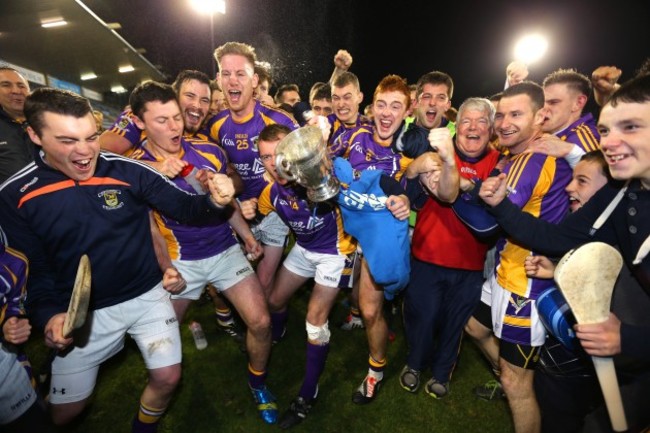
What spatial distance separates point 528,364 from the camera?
2420 mm

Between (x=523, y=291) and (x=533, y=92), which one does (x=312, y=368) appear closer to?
(x=523, y=291)

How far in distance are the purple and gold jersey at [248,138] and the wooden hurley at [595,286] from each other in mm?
3007

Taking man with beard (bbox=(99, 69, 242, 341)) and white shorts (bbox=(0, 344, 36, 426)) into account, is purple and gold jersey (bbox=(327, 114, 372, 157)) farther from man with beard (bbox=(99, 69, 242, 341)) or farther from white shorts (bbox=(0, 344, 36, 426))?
white shorts (bbox=(0, 344, 36, 426))

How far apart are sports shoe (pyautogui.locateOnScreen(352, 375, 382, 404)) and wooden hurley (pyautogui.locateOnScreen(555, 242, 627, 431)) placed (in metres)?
2.01

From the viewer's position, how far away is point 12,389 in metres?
1.95

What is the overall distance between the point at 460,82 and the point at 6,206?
2538 centimetres

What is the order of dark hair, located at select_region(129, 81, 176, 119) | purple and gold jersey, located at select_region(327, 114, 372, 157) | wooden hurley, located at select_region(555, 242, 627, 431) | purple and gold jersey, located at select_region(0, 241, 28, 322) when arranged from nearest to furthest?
1. wooden hurley, located at select_region(555, 242, 627, 431)
2. purple and gold jersey, located at select_region(0, 241, 28, 322)
3. dark hair, located at select_region(129, 81, 176, 119)
4. purple and gold jersey, located at select_region(327, 114, 372, 157)

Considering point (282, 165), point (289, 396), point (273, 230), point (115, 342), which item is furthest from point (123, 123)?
→ point (289, 396)

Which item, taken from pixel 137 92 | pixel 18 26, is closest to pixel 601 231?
pixel 137 92

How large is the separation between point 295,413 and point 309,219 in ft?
5.89

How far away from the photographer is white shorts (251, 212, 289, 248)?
13.0ft

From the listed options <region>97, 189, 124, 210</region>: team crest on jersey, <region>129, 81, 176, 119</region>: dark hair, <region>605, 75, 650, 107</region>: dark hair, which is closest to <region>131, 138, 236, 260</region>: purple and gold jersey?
<region>129, 81, 176, 119</region>: dark hair

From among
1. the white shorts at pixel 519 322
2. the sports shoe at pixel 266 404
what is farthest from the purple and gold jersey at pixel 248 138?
the white shorts at pixel 519 322

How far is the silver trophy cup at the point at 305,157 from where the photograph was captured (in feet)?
6.61
